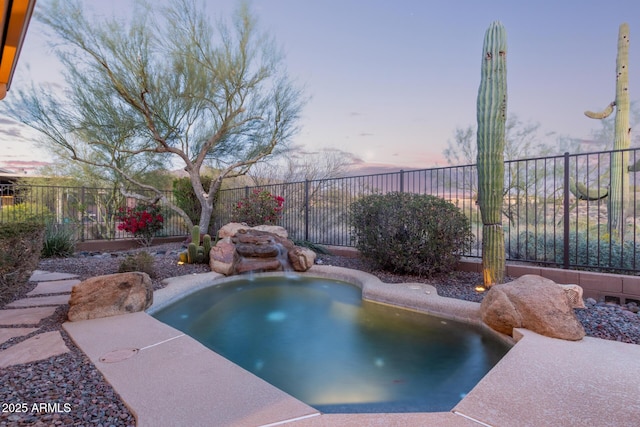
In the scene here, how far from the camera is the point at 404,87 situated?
28.3 feet

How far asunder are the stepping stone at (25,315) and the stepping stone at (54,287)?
2.31ft

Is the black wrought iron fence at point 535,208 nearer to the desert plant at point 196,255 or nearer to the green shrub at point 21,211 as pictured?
the desert plant at point 196,255

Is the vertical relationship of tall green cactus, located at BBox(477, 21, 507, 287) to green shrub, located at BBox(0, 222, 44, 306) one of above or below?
above

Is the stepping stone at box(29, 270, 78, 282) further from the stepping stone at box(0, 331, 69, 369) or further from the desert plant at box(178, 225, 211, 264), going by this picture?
the stepping stone at box(0, 331, 69, 369)

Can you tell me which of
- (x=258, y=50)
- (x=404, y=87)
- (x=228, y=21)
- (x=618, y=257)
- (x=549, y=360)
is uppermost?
(x=228, y=21)

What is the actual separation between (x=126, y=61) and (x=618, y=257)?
9.86 meters

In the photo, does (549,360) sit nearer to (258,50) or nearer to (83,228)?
(258,50)

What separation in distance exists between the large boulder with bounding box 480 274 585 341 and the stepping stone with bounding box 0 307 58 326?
4.17 m

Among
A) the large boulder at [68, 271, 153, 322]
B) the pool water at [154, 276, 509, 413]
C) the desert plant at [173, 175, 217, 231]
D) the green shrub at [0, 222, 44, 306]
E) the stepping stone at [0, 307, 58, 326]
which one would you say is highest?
the desert plant at [173, 175, 217, 231]

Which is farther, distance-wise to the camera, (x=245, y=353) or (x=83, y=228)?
(x=83, y=228)

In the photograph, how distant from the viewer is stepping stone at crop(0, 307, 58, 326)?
9.57ft

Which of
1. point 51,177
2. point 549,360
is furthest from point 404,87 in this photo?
point 51,177

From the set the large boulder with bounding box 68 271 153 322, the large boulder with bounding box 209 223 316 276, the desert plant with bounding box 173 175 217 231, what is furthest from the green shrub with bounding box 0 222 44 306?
the desert plant with bounding box 173 175 217 231

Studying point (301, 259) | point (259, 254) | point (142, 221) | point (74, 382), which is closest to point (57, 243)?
point (142, 221)
